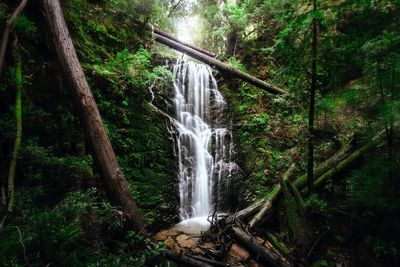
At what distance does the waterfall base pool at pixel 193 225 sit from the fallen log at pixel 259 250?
138cm

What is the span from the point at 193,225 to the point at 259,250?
8.19ft

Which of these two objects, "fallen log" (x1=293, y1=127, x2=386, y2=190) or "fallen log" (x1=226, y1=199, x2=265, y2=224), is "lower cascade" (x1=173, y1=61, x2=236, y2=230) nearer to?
"fallen log" (x1=226, y1=199, x2=265, y2=224)

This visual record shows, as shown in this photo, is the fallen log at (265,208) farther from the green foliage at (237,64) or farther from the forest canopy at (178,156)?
the green foliage at (237,64)

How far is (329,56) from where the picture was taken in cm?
478

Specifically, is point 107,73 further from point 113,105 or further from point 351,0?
point 351,0

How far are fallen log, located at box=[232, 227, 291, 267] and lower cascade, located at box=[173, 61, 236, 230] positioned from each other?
1.26 m

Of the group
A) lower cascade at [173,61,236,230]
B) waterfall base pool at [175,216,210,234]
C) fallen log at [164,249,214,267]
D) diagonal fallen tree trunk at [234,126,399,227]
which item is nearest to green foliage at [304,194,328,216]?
diagonal fallen tree trunk at [234,126,399,227]

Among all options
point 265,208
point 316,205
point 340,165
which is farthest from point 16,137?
point 340,165

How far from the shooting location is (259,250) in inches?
187

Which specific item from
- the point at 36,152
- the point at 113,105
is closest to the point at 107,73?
the point at 113,105

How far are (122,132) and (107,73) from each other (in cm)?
148

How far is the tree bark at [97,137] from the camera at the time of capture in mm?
4707

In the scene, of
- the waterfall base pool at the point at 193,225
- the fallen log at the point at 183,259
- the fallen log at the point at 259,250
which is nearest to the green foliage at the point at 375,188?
the fallen log at the point at 259,250

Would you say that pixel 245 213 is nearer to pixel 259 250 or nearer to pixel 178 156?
pixel 259 250
